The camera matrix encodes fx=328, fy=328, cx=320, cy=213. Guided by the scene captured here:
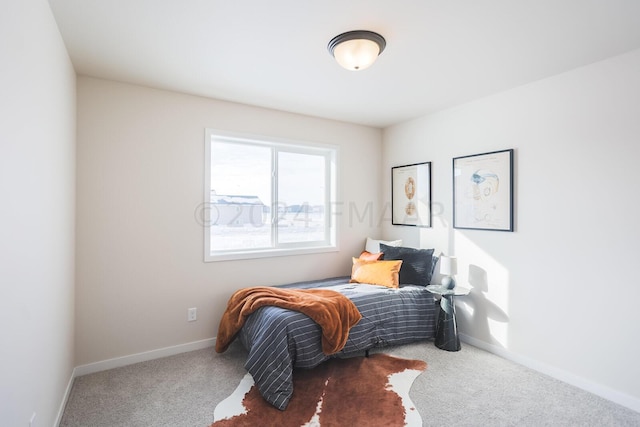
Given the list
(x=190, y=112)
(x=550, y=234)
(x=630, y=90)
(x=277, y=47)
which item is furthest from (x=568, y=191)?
(x=190, y=112)

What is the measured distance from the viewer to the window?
346 centimetres

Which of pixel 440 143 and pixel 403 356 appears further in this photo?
pixel 440 143

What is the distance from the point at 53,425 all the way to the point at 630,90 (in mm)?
4399

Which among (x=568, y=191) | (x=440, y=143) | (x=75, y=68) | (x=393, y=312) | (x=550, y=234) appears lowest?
(x=393, y=312)

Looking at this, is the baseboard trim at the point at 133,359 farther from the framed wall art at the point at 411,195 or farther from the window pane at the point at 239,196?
the framed wall art at the point at 411,195

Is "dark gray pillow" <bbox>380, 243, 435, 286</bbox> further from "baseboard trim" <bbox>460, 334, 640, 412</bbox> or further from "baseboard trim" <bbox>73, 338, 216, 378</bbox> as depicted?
"baseboard trim" <bbox>73, 338, 216, 378</bbox>

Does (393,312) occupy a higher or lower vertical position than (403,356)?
higher

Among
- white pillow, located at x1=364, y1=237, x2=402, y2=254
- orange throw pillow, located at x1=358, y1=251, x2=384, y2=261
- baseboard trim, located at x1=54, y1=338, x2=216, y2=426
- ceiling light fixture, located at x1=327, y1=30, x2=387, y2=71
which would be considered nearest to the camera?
ceiling light fixture, located at x1=327, y1=30, x2=387, y2=71

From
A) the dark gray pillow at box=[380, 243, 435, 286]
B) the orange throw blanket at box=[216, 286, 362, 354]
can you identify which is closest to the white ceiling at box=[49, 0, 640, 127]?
the dark gray pillow at box=[380, 243, 435, 286]

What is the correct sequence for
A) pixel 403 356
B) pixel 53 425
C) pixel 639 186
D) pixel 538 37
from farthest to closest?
1. pixel 403 356
2. pixel 639 186
3. pixel 538 37
4. pixel 53 425

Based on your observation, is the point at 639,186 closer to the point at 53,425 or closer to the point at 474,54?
the point at 474,54

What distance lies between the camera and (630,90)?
7.66ft

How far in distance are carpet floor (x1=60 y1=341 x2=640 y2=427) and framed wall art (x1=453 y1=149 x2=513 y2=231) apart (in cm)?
130

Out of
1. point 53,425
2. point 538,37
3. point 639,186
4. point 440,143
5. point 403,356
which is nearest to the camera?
point 53,425
